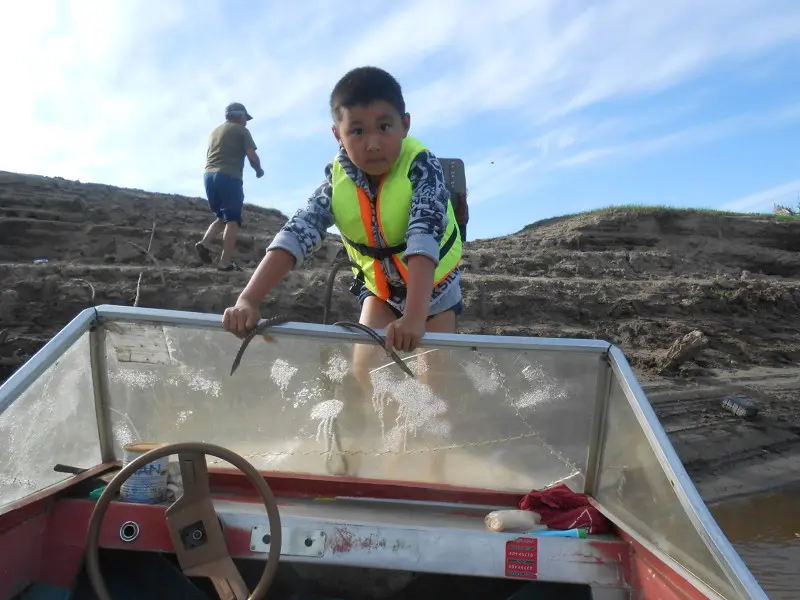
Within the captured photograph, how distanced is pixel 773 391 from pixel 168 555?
262 inches

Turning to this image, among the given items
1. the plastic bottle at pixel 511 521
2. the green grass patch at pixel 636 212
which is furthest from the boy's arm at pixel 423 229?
the green grass patch at pixel 636 212

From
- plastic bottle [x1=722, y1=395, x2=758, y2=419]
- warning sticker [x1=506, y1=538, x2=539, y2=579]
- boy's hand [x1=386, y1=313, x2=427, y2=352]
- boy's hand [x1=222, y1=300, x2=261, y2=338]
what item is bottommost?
plastic bottle [x1=722, y1=395, x2=758, y2=419]

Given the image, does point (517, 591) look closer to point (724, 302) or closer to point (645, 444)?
point (645, 444)

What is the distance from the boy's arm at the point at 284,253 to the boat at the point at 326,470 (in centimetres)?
9

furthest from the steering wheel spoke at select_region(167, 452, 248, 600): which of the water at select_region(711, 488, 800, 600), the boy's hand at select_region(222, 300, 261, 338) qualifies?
the water at select_region(711, 488, 800, 600)

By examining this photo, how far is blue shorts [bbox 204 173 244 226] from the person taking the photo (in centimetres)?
679

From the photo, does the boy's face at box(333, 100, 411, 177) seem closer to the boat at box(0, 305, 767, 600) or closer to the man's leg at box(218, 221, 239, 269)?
the boat at box(0, 305, 767, 600)

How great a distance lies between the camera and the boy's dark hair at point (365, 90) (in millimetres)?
2436

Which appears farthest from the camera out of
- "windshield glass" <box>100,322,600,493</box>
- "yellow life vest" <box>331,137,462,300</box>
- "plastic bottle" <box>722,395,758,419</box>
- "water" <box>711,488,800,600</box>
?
"plastic bottle" <box>722,395,758,419</box>

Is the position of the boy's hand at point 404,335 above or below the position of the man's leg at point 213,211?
below

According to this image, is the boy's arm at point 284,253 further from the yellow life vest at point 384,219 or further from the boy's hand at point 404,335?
the boy's hand at point 404,335

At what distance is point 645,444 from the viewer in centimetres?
199

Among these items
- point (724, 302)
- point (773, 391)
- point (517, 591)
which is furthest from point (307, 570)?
point (724, 302)

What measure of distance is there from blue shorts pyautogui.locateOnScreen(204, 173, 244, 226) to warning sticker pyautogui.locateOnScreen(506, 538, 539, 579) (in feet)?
18.5
